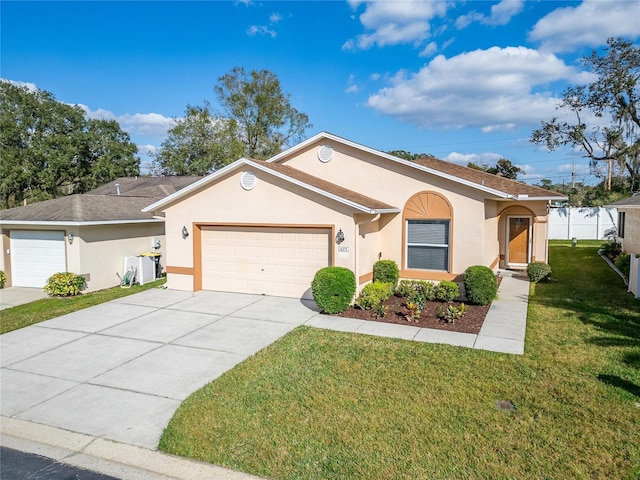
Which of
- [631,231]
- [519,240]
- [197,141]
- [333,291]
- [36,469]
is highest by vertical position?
[197,141]

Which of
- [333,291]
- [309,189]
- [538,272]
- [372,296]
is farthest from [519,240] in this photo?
[333,291]

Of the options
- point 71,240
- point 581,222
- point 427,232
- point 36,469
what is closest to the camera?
point 36,469

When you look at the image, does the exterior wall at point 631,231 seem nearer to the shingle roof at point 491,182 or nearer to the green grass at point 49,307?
the shingle roof at point 491,182

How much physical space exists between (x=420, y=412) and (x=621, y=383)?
133 inches

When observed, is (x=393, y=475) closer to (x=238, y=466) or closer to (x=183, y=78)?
(x=238, y=466)

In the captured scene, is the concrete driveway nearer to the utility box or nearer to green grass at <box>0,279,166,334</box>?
green grass at <box>0,279,166,334</box>

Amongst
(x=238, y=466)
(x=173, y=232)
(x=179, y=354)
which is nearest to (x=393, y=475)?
(x=238, y=466)

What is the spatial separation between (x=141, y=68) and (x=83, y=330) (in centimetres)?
1480

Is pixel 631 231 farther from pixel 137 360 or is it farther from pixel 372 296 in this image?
pixel 137 360

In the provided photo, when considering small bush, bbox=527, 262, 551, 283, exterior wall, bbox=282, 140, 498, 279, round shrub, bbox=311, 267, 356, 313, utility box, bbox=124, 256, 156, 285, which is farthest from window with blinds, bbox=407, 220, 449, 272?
utility box, bbox=124, 256, 156, 285

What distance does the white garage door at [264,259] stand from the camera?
40.6 feet

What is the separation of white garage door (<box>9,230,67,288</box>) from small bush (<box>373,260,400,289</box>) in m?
10.4

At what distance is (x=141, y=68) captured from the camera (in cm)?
2005

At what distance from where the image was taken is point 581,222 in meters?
30.5
